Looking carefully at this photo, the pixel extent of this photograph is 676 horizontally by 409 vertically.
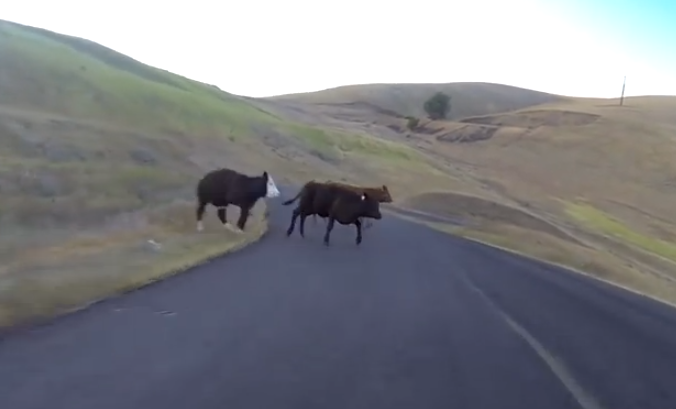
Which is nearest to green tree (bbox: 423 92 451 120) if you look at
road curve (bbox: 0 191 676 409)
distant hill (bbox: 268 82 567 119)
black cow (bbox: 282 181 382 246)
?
distant hill (bbox: 268 82 567 119)

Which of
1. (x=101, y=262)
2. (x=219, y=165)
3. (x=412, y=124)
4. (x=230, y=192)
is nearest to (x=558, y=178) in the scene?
(x=412, y=124)

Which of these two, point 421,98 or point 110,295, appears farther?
point 421,98

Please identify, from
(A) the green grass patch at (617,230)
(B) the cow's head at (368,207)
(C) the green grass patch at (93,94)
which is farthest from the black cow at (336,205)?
(C) the green grass patch at (93,94)

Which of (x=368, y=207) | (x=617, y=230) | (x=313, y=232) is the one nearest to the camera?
(x=368, y=207)

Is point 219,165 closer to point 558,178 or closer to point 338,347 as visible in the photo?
point 558,178

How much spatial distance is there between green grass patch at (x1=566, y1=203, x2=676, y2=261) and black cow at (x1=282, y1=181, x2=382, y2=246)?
32.5 m

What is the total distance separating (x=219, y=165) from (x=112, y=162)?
46.5ft

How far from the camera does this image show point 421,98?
186000 mm

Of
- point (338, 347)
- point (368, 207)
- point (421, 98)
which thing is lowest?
point (421, 98)

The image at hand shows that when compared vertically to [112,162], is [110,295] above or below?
above

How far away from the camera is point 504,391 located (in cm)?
991

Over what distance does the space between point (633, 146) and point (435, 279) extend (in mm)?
98466

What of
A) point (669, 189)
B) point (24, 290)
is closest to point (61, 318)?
point (24, 290)

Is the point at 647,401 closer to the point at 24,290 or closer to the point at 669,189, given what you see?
the point at 24,290
